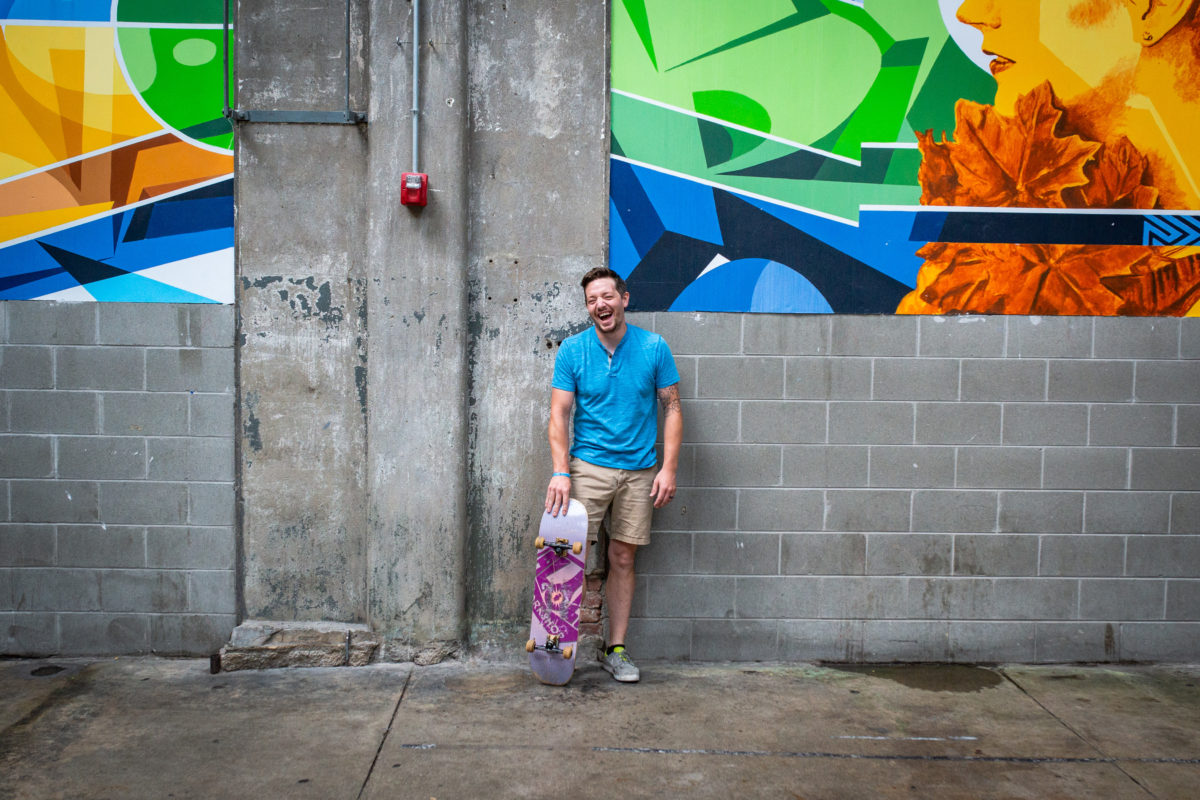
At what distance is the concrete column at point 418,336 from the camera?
366 centimetres

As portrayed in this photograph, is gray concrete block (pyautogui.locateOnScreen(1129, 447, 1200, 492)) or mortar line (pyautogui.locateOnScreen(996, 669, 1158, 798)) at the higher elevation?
gray concrete block (pyautogui.locateOnScreen(1129, 447, 1200, 492))

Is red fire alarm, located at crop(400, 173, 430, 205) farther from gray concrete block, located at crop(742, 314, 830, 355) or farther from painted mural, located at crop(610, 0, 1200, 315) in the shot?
gray concrete block, located at crop(742, 314, 830, 355)

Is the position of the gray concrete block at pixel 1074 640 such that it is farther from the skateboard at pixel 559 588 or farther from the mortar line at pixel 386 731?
the mortar line at pixel 386 731

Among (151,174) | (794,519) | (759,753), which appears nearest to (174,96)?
Answer: (151,174)

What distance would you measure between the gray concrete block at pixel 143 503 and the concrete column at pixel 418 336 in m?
0.89

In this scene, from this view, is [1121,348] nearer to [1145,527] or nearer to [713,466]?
[1145,527]

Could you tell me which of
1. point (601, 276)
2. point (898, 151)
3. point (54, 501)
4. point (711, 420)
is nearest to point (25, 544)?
point (54, 501)

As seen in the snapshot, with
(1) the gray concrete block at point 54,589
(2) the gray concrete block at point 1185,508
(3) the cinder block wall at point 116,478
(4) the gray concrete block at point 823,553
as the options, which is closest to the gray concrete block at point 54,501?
(3) the cinder block wall at point 116,478

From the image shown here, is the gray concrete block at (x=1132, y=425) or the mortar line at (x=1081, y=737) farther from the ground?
the gray concrete block at (x=1132, y=425)

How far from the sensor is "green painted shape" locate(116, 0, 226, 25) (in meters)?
3.71

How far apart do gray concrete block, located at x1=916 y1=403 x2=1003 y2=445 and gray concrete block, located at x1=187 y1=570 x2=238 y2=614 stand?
129 inches

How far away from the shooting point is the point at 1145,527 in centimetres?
391

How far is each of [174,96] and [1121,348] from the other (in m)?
4.48

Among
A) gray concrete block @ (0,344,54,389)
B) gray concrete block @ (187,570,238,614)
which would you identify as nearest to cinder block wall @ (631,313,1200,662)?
gray concrete block @ (187,570,238,614)
